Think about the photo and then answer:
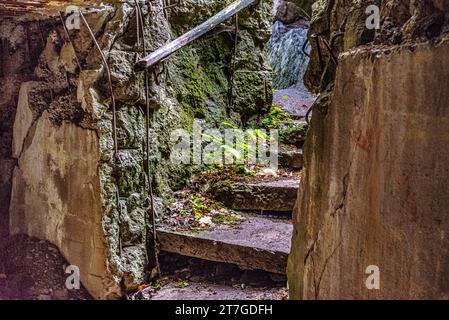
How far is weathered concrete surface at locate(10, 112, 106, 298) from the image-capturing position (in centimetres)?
304

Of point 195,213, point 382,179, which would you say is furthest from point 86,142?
point 382,179

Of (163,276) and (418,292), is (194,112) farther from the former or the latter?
(418,292)

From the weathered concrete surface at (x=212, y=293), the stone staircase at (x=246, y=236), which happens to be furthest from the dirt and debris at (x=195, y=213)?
the weathered concrete surface at (x=212, y=293)

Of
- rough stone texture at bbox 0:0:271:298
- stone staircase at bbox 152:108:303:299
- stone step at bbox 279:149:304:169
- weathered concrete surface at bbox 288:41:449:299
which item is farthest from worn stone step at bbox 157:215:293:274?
weathered concrete surface at bbox 288:41:449:299

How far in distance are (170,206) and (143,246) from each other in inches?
17.4

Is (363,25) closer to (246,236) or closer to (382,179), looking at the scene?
(382,179)

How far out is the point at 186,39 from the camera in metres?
3.39

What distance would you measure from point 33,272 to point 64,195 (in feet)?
2.28

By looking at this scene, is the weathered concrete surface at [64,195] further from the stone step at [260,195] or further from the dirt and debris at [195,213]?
the stone step at [260,195]

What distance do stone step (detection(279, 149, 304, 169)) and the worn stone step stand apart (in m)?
0.88

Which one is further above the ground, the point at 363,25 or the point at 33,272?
the point at 363,25

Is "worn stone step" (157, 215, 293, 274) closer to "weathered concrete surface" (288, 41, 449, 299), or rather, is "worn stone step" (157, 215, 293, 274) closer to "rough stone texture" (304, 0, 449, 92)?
"weathered concrete surface" (288, 41, 449, 299)

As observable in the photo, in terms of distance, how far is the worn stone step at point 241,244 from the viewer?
2.97 meters

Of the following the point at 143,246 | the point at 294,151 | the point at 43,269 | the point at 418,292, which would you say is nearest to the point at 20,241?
the point at 43,269
